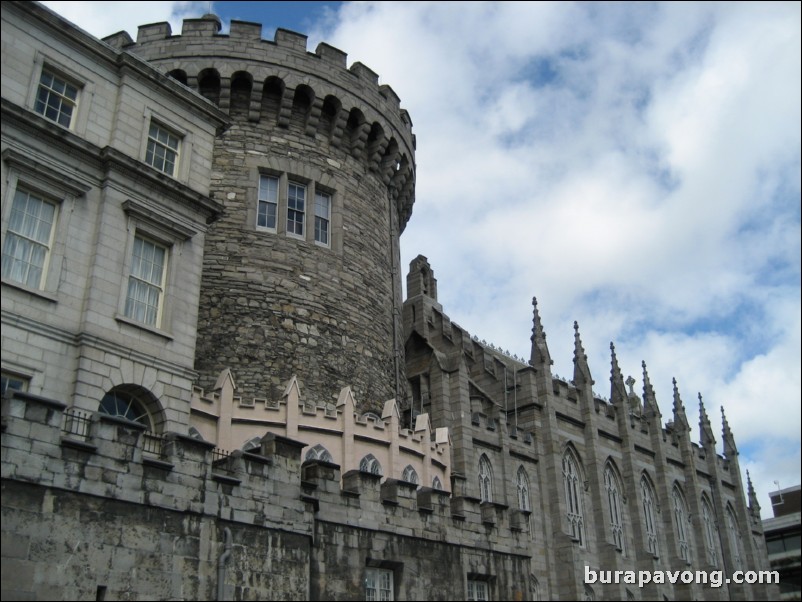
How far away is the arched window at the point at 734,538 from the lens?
4773 cm

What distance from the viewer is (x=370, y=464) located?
910 inches

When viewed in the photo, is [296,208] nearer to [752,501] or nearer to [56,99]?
[56,99]

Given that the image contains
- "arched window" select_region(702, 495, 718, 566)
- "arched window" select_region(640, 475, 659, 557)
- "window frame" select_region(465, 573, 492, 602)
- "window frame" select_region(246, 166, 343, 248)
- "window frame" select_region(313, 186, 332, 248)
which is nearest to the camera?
"window frame" select_region(465, 573, 492, 602)

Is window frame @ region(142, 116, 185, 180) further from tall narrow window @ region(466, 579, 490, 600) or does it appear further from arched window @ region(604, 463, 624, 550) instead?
arched window @ region(604, 463, 624, 550)

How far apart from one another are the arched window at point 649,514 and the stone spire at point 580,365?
637 centimetres

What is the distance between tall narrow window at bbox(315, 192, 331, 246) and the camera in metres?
26.6

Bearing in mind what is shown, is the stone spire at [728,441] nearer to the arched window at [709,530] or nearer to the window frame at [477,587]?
the arched window at [709,530]

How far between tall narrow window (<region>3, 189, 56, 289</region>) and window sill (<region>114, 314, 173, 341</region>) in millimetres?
1563

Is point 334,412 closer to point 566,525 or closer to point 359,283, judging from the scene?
point 359,283

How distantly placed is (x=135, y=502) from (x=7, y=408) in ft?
7.67

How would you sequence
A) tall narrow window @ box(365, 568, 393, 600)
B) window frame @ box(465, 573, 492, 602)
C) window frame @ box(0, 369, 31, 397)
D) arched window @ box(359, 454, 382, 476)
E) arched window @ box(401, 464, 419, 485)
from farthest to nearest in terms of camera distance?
1. arched window @ box(401, 464, 419, 485)
2. arched window @ box(359, 454, 382, 476)
3. window frame @ box(465, 573, 492, 602)
4. tall narrow window @ box(365, 568, 393, 600)
5. window frame @ box(0, 369, 31, 397)

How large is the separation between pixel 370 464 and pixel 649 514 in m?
22.6

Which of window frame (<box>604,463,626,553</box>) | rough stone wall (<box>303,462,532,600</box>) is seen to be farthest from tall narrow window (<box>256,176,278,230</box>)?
window frame (<box>604,463,626,553</box>)

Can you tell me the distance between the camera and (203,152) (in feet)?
65.9
